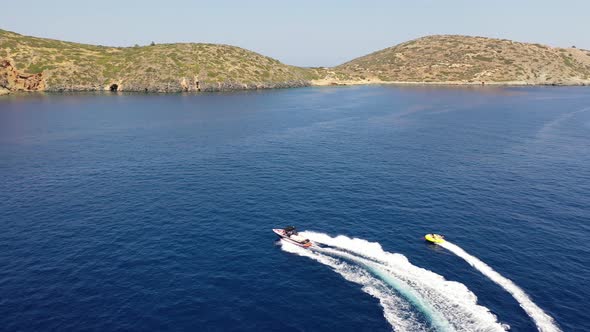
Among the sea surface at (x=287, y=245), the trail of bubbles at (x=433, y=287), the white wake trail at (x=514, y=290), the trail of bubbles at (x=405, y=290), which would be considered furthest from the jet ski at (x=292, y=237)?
the white wake trail at (x=514, y=290)

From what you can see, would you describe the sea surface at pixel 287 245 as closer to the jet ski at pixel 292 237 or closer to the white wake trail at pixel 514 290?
the white wake trail at pixel 514 290

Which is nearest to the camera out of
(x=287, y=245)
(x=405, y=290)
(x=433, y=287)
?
(x=405, y=290)

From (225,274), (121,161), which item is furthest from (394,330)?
(121,161)

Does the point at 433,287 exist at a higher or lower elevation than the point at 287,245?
lower

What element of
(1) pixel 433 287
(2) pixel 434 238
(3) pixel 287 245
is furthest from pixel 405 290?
(3) pixel 287 245

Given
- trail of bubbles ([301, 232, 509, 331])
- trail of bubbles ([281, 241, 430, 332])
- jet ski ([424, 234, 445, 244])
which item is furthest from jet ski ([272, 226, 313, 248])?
jet ski ([424, 234, 445, 244])

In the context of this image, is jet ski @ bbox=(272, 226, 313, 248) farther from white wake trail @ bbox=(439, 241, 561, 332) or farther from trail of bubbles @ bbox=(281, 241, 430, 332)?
white wake trail @ bbox=(439, 241, 561, 332)

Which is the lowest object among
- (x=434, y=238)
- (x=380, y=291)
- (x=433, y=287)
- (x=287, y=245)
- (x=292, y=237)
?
(x=380, y=291)

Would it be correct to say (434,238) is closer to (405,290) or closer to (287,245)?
(405,290)
